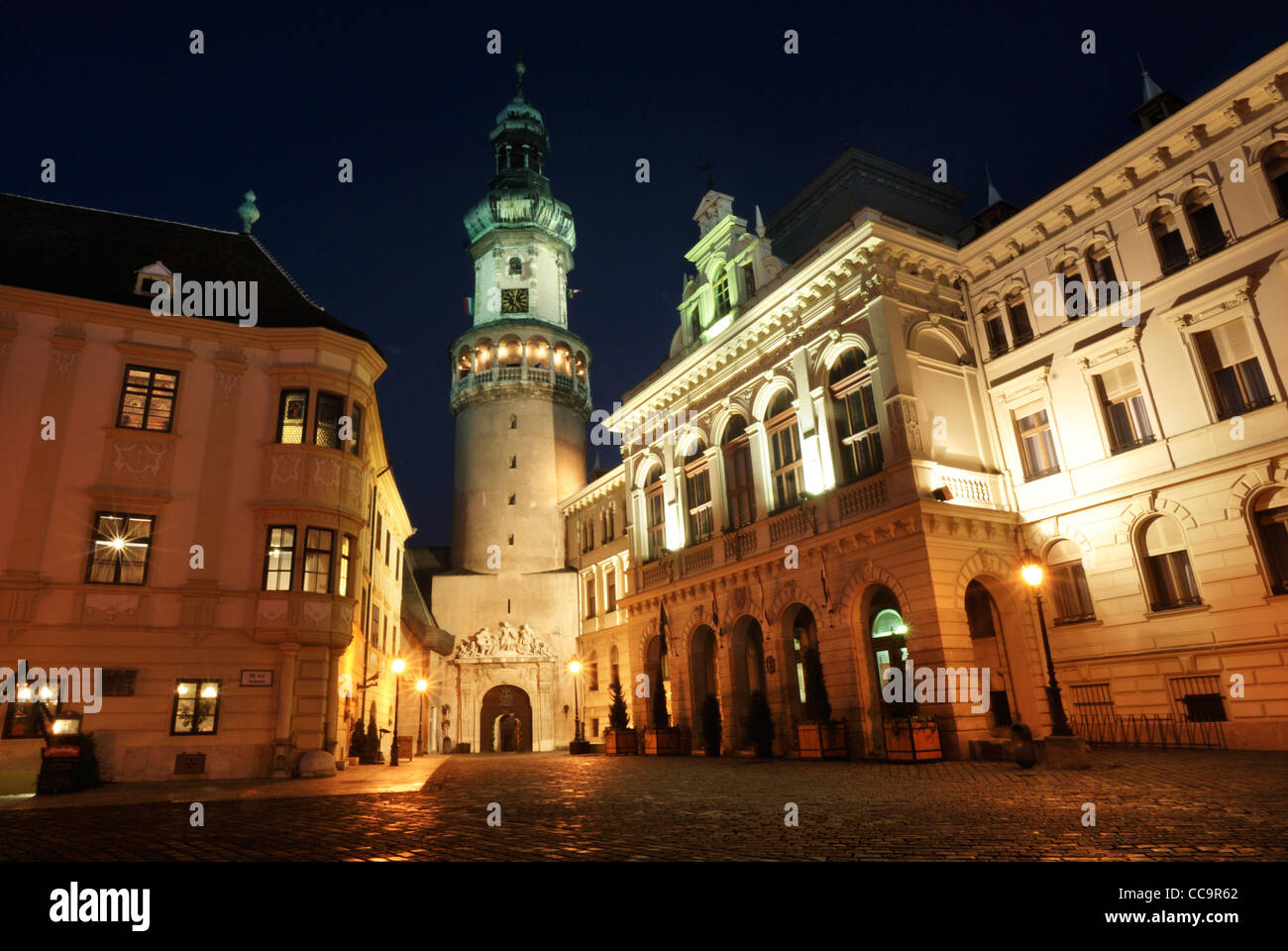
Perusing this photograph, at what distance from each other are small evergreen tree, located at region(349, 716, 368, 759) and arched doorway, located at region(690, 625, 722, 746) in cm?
1180

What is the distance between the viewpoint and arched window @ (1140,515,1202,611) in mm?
18125

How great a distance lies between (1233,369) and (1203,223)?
3832mm

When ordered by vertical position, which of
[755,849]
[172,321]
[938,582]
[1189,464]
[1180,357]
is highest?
[172,321]

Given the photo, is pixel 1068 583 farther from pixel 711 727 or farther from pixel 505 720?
pixel 505 720

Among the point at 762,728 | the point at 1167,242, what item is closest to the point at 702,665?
the point at 762,728

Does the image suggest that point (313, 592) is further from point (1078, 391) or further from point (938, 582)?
point (1078, 391)

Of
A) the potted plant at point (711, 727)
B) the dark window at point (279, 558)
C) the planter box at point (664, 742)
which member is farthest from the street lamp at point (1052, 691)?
the dark window at point (279, 558)

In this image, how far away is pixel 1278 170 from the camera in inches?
678

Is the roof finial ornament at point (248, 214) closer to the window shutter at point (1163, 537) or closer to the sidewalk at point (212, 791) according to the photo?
the sidewalk at point (212, 791)

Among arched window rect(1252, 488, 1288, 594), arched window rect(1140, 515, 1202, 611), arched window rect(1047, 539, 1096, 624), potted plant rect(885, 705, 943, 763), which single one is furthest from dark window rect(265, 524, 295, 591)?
arched window rect(1252, 488, 1288, 594)

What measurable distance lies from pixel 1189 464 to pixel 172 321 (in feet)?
90.0

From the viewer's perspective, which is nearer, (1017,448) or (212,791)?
(212,791)

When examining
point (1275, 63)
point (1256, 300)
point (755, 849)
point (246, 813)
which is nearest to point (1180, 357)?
point (1256, 300)

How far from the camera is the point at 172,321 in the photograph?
22219 millimetres
